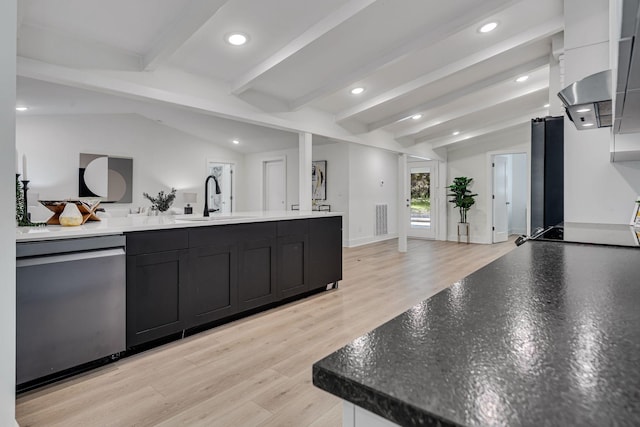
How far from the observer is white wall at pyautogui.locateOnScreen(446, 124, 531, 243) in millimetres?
7719

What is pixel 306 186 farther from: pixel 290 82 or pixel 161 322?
pixel 161 322

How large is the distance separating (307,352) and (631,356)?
2117 millimetres

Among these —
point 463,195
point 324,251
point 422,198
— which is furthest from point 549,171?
point 422,198

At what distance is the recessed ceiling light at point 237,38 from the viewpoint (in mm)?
3047

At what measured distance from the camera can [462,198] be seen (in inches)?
315

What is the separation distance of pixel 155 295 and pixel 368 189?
233 inches

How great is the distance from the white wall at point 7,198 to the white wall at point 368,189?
6046mm

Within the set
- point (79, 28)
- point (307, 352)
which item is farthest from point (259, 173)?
point (307, 352)

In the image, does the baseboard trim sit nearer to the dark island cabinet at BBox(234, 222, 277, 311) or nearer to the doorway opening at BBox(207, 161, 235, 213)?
the doorway opening at BBox(207, 161, 235, 213)

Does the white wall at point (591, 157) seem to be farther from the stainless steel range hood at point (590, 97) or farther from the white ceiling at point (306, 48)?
the stainless steel range hood at point (590, 97)

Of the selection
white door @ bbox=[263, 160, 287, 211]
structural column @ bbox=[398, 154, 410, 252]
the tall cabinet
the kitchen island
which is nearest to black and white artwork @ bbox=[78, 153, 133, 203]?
white door @ bbox=[263, 160, 287, 211]

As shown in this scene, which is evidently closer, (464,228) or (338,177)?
(338,177)

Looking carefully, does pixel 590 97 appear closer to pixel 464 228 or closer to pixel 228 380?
pixel 228 380

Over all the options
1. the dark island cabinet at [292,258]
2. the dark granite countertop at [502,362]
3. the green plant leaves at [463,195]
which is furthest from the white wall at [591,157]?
the green plant leaves at [463,195]
